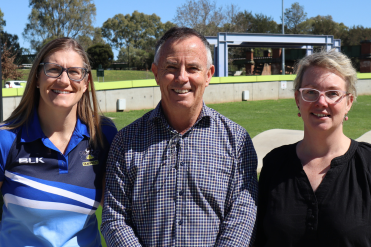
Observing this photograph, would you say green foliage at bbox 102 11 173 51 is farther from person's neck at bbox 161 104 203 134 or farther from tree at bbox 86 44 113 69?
person's neck at bbox 161 104 203 134

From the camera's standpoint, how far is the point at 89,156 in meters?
2.61

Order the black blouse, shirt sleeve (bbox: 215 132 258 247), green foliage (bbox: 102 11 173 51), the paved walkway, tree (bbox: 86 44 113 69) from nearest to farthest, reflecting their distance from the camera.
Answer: the black blouse, shirt sleeve (bbox: 215 132 258 247), the paved walkway, tree (bbox: 86 44 113 69), green foliage (bbox: 102 11 173 51)

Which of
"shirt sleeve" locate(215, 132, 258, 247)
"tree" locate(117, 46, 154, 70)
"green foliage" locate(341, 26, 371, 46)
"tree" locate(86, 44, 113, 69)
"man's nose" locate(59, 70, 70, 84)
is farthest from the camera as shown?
"green foliage" locate(341, 26, 371, 46)

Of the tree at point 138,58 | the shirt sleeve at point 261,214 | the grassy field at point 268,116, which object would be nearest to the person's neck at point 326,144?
the shirt sleeve at point 261,214

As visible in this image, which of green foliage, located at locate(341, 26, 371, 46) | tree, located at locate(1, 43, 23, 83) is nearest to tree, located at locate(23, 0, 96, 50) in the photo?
tree, located at locate(1, 43, 23, 83)

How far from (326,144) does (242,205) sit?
2.17 ft

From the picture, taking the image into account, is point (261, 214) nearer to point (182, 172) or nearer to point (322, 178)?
point (322, 178)

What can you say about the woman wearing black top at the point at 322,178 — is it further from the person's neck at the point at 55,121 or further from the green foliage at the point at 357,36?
the green foliage at the point at 357,36

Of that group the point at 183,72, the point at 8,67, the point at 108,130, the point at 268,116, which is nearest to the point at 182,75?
the point at 183,72

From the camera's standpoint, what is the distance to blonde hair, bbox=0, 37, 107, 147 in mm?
2564

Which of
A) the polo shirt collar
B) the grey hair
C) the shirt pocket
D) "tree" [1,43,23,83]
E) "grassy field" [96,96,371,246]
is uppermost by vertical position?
"tree" [1,43,23,83]

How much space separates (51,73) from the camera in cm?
254

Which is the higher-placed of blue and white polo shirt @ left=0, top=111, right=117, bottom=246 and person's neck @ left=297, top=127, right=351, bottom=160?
person's neck @ left=297, top=127, right=351, bottom=160

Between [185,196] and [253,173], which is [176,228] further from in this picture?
[253,173]
